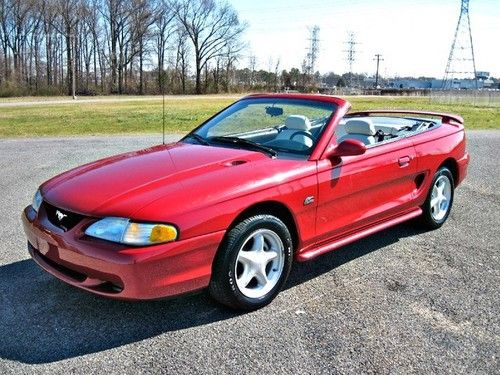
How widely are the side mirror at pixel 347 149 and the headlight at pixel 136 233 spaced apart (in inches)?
58.2

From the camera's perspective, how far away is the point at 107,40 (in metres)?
72.8

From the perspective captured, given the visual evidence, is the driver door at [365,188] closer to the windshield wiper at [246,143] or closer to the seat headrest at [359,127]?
the seat headrest at [359,127]

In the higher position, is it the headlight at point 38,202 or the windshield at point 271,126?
the windshield at point 271,126


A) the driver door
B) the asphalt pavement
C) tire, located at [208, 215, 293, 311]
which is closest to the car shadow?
the asphalt pavement

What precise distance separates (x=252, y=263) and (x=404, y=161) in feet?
6.27

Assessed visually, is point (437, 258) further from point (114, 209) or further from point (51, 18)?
point (51, 18)

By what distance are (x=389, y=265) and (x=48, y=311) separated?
2.67 meters

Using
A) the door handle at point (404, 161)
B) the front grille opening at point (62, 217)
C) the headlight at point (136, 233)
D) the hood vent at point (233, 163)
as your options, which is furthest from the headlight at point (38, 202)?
the door handle at point (404, 161)

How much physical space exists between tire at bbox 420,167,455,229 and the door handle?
22.4 inches

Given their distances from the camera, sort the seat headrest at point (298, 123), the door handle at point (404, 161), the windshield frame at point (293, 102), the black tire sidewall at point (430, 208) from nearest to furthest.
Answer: the windshield frame at point (293, 102), the seat headrest at point (298, 123), the door handle at point (404, 161), the black tire sidewall at point (430, 208)

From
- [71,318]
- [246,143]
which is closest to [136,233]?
[71,318]

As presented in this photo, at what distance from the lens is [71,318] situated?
3.16 metres

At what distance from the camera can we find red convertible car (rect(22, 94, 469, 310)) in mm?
2857

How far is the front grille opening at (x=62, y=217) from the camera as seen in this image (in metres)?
3.06
